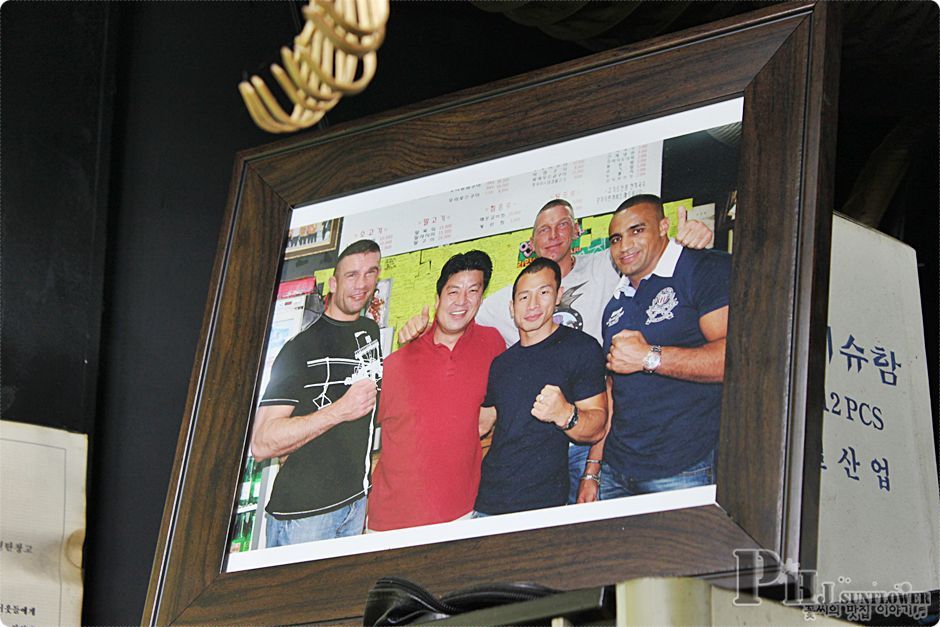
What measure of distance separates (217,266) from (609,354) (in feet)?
1.49

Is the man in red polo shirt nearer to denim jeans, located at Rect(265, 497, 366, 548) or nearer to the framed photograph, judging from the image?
denim jeans, located at Rect(265, 497, 366, 548)

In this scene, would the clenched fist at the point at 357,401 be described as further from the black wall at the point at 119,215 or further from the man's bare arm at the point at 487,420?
the black wall at the point at 119,215

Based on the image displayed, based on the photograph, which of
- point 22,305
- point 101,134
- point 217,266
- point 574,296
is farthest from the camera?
point 101,134

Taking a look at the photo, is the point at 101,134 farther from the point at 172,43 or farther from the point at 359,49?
the point at 359,49

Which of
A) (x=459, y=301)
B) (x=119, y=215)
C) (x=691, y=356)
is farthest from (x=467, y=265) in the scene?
(x=119, y=215)

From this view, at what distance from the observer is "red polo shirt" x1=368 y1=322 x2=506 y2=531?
0.87 meters

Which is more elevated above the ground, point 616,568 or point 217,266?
point 217,266

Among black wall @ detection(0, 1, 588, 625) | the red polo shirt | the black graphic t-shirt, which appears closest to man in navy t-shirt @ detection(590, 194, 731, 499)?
the red polo shirt

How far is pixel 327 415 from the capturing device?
96 centimetres


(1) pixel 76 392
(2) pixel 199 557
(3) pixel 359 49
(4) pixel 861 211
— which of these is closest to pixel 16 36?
(1) pixel 76 392

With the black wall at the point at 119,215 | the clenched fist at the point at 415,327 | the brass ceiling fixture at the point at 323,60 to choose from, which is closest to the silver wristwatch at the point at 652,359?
the clenched fist at the point at 415,327

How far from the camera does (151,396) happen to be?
1316mm

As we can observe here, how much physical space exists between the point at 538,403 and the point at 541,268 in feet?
0.39

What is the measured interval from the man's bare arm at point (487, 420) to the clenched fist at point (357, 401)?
0.11 metres
